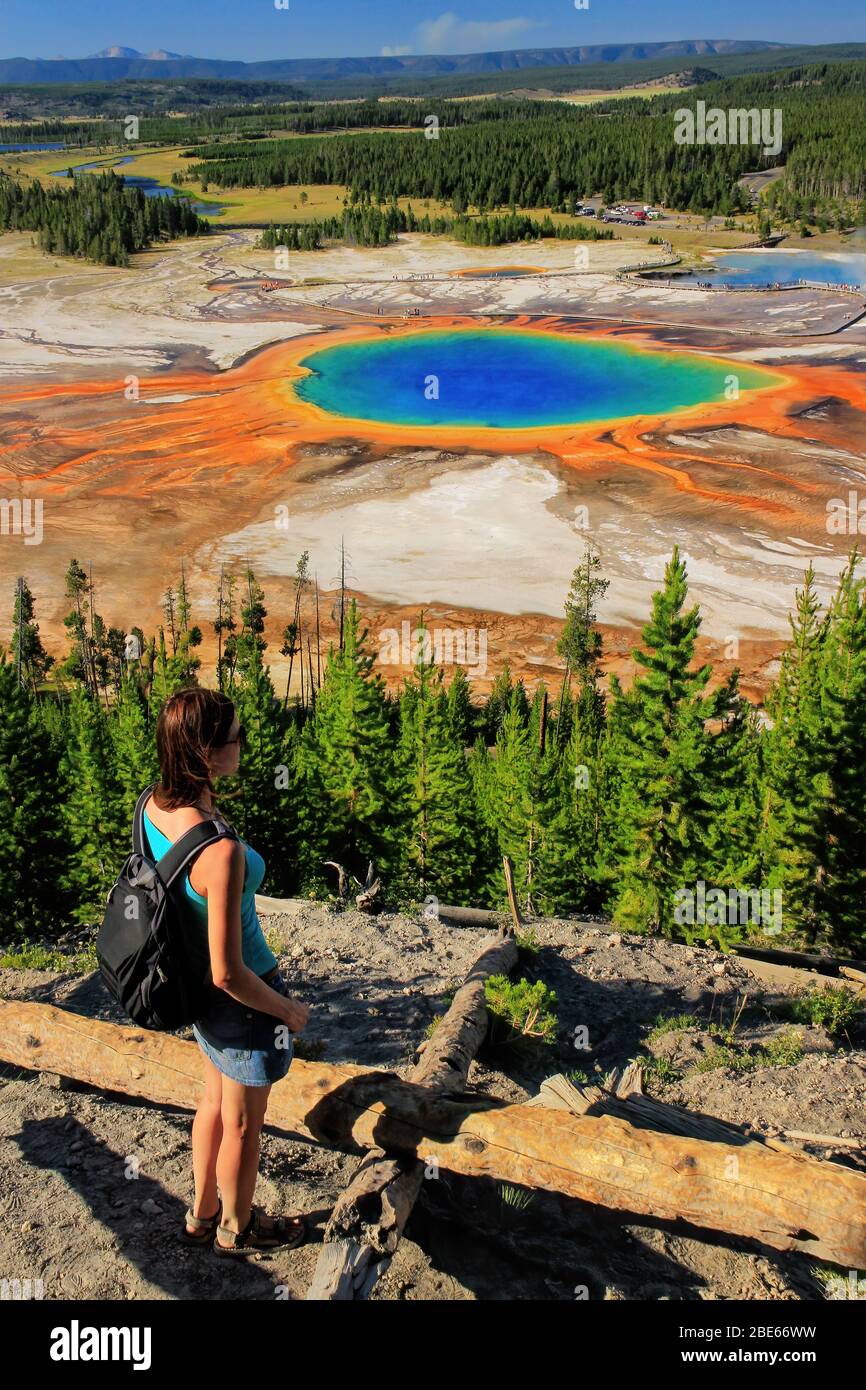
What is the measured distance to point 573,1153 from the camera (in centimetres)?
659

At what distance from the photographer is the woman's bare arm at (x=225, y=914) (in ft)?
16.4

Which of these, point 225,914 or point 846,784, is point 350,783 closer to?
point 846,784

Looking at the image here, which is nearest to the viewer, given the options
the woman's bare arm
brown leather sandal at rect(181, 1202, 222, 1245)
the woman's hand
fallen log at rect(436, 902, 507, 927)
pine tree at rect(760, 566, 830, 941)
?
the woman's bare arm

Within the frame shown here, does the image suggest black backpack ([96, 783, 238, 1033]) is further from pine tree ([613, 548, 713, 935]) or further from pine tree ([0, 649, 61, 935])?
pine tree ([0, 649, 61, 935])

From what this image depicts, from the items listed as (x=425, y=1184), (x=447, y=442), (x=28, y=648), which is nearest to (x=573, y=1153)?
(x=425, y=1184)

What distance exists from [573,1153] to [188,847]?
10.8 feet

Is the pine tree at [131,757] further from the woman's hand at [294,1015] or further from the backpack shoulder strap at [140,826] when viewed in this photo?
the woman's hand at [294,1015]

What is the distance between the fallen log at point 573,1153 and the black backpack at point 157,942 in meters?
2.06

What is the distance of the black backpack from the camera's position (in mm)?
5156

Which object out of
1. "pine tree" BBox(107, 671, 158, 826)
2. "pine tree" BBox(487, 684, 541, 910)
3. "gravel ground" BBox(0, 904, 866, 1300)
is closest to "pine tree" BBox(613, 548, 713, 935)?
"pine tree" BBox(487, 684, 541, 910)

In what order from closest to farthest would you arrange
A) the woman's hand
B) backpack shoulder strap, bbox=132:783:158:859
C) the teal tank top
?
the teal tank top, backpack shoulder strap, bbox=132:783:158:859, the woman's hand

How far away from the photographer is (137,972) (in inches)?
207

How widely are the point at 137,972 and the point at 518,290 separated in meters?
95.2

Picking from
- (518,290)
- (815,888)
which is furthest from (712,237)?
(815,888)
